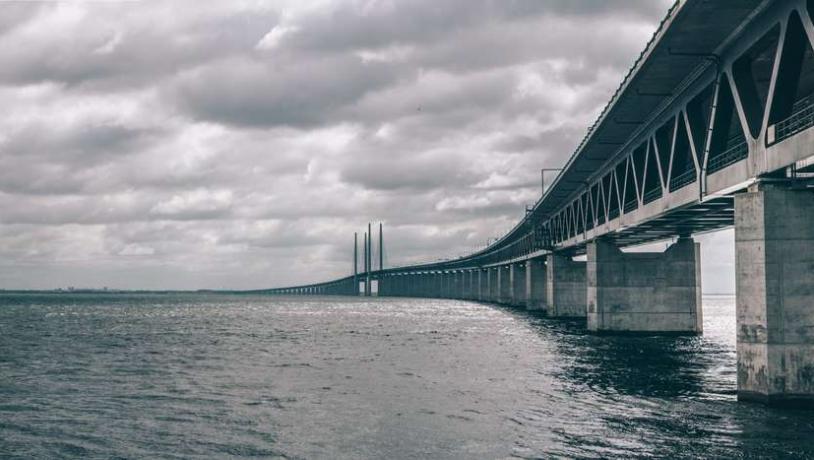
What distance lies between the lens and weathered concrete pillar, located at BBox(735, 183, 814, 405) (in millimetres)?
21922

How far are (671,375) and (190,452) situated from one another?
2192 cm

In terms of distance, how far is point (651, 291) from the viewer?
53.0m

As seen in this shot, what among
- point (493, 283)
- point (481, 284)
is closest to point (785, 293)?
point (493, 283)

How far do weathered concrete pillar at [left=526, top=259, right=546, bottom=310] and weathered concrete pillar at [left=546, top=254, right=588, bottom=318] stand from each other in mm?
20712

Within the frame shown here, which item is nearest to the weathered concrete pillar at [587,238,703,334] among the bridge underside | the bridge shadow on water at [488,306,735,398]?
the bridge shadow on water at [488,306,735,398]


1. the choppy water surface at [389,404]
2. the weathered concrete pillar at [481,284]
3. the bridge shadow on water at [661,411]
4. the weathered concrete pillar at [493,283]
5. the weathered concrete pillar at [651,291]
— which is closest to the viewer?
the bridge shadow on water at [661,411]

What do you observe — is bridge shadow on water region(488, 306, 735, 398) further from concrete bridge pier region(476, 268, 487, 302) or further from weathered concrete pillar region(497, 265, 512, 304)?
concrete bridge pier region(476, 268, 487, 302)

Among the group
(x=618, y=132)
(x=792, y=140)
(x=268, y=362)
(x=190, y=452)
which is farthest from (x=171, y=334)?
(x=792, y=140)

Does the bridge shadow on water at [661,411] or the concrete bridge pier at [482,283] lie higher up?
the concrete bridge pier at [482,283]

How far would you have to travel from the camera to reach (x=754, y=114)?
2542 centimetres

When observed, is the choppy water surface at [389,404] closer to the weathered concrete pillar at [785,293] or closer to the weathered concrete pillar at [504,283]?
the weathered concrete pillar at [785,293]

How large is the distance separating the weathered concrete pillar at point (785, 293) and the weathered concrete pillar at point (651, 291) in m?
31.1

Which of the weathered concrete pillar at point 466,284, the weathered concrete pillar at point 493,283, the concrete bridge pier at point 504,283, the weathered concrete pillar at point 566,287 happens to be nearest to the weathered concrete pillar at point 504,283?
the concrete bridge pier at point 504,283

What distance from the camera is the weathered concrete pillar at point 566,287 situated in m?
81.5
